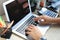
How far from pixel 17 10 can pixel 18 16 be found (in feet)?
0.20

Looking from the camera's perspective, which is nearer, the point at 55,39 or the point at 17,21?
the point at 55,39

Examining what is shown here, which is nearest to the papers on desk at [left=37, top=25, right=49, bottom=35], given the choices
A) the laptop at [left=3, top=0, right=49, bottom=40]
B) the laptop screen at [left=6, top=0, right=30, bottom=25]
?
the laptop at [left=3, top=0, right=49, bottom=40]

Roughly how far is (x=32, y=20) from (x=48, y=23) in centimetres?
17

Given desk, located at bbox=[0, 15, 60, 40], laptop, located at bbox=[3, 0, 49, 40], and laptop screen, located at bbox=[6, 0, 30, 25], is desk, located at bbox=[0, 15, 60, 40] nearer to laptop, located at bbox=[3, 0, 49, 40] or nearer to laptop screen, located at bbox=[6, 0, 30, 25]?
laptop, located at bbox=[3, 0, 49, 40]

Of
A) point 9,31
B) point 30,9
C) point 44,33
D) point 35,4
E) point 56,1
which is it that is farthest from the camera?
point 56,1

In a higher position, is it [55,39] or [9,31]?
[9,31]

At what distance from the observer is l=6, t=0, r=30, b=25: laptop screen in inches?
44.2

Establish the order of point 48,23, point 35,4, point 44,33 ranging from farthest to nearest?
point 35,4 → point 48,23 → point 44,33

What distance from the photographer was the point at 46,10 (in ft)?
4.88

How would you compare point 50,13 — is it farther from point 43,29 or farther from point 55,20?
point 43,29

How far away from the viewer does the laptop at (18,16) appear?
1.09 metres

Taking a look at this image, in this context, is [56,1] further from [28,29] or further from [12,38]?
[12,38]

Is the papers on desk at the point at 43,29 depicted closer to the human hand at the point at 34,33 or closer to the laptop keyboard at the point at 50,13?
the human hand at the point at 34,33

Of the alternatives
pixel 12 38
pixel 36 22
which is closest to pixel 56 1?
pixel 36 22
